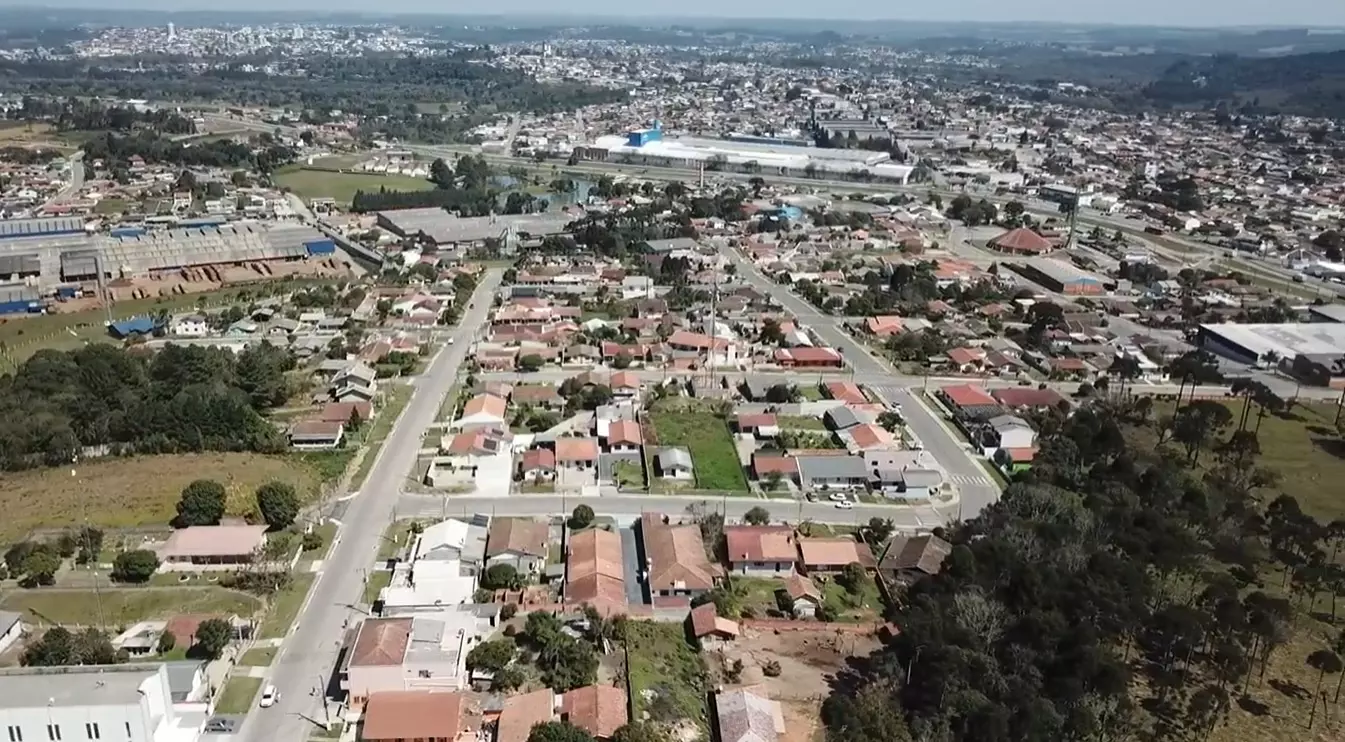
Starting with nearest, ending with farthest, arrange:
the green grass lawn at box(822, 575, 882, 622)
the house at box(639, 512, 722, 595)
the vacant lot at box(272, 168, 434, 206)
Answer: the green grass lawn at box(822, 575, 882, 622)
the house at box(639, 512, 722, 595)
the vacant lot at box(272, 168, 434, 206)

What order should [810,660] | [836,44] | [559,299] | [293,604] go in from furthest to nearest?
[836,44], [559,299], [293,604], [810,660]

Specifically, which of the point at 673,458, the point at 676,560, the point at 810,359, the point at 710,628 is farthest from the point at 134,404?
the point at 810,359

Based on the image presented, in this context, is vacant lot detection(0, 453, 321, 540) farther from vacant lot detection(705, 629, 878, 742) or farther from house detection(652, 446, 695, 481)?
vacant lot detection(705, 629, 878, 742)

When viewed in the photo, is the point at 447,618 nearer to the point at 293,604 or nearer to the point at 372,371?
the point at 293,604

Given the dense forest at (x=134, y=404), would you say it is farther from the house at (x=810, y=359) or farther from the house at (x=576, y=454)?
the house at (x=810, y=359)

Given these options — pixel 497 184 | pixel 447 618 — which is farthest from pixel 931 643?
pixel 497 184

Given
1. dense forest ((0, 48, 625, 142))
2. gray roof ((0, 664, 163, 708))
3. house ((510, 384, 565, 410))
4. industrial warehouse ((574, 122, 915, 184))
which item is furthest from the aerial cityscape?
dense forest ((0, 48, 625, 142))
